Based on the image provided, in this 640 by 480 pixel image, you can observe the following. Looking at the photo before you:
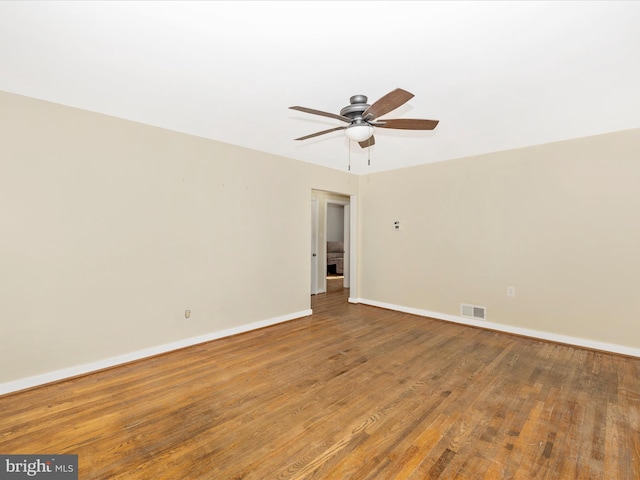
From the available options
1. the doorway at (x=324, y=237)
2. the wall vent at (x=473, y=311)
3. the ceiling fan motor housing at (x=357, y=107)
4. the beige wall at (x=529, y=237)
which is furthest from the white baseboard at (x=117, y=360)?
the ceiling fan motor housing at (x=357, y=107)

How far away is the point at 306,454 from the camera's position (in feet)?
6.01

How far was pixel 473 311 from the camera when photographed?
14.5ft

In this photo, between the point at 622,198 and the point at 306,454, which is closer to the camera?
the point at 306,454

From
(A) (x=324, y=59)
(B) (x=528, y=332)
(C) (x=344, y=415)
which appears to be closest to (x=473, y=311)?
(B) (x=528, y=332)

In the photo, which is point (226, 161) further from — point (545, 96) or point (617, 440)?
point (617, 440)

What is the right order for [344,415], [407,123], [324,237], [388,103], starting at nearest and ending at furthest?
[388,103] → [344,415] → [407,123] → [324,237]

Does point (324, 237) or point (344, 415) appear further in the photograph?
point (324, 237)

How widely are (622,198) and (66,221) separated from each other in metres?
5.76

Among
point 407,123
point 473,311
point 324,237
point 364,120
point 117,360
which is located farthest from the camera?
point 324,237

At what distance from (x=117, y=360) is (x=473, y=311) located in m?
4.53

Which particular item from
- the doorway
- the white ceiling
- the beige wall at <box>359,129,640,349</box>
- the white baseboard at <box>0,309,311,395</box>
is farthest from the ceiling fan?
the doorway

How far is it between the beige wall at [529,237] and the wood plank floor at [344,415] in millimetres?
635

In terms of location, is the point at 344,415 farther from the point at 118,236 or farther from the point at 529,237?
the point at 529,237

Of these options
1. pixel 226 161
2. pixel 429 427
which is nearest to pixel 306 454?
Result: pixel 429 427
